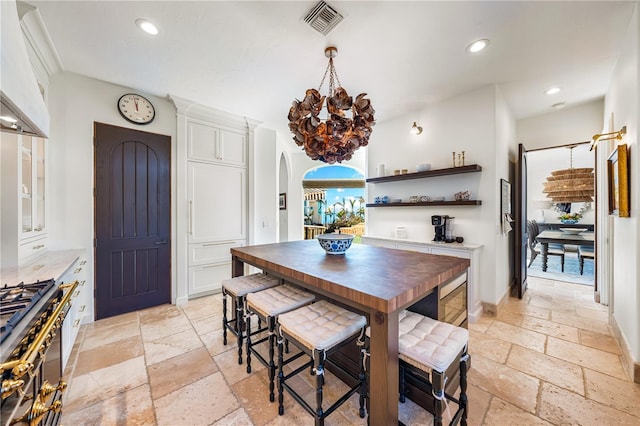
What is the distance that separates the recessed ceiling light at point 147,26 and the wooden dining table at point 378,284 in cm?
210

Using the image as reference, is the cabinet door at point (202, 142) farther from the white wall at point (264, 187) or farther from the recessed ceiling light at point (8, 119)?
the recessed ceiling light at point (8, 119)

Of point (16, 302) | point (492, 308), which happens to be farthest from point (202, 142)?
point (492, 308)

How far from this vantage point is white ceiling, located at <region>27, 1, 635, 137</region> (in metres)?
1.86

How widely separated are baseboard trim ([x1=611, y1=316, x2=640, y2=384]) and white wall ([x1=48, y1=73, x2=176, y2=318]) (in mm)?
5116

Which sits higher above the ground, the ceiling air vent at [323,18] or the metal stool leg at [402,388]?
the ceiling air vent at [323,18]

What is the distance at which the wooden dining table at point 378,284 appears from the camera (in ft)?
3.95

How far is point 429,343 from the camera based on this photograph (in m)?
1.26

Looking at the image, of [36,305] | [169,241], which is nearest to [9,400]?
[36,305]

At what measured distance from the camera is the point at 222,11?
188 centimetres

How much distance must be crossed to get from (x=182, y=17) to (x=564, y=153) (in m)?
9.43

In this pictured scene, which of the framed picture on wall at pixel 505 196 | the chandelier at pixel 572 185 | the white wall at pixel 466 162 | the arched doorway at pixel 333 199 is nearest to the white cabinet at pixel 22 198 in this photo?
the white wall at pixel 466 162

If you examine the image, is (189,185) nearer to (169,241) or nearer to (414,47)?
(169,241)

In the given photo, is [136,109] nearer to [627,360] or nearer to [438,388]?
[438,388]

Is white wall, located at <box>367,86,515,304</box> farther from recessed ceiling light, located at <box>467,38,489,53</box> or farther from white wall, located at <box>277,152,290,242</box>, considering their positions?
white wall, located at <box>277,152,290,242</box>
